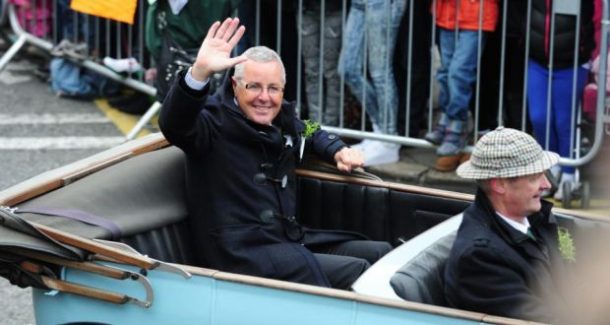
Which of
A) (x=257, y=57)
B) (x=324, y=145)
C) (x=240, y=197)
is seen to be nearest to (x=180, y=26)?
(x=324, y=145)

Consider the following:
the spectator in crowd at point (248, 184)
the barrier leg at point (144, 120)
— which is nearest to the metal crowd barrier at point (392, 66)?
the barrier leg at point (144, 120)

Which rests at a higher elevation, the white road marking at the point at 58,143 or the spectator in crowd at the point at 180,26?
the spectator in crowd at the point at 180,26

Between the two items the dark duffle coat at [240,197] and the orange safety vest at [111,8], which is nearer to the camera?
the dark duffle coat at [240,197]

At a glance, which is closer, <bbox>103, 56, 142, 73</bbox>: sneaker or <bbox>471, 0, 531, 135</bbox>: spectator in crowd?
<bbox>471, 0, 531, 135</bbox>: spectator in crowd

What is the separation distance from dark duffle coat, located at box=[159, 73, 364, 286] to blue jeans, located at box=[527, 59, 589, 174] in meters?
2.90

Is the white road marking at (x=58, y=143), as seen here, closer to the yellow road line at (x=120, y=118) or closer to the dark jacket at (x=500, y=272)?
the yellow road line at (x=120, y=118)

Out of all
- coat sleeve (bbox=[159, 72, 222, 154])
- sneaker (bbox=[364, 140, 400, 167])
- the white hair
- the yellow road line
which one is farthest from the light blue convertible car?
the yellow road line

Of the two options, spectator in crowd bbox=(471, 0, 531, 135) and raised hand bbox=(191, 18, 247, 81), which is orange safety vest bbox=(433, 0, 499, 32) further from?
raised hand bbox=(191, 18, 247, 81)

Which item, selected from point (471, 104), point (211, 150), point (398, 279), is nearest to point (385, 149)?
point (471, 104)

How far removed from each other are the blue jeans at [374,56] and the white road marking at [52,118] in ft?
7.13

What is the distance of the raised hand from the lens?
16.8ft

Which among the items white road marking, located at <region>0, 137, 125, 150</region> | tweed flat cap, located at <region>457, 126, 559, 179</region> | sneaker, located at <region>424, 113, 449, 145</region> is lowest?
→ white road marking, located at <region>0, 137, 125, 150</region>

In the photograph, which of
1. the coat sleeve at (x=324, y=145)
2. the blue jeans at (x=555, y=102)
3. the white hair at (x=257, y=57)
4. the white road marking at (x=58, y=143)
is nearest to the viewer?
the white hair at (x=257, y=57)

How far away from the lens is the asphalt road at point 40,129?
9106mm
